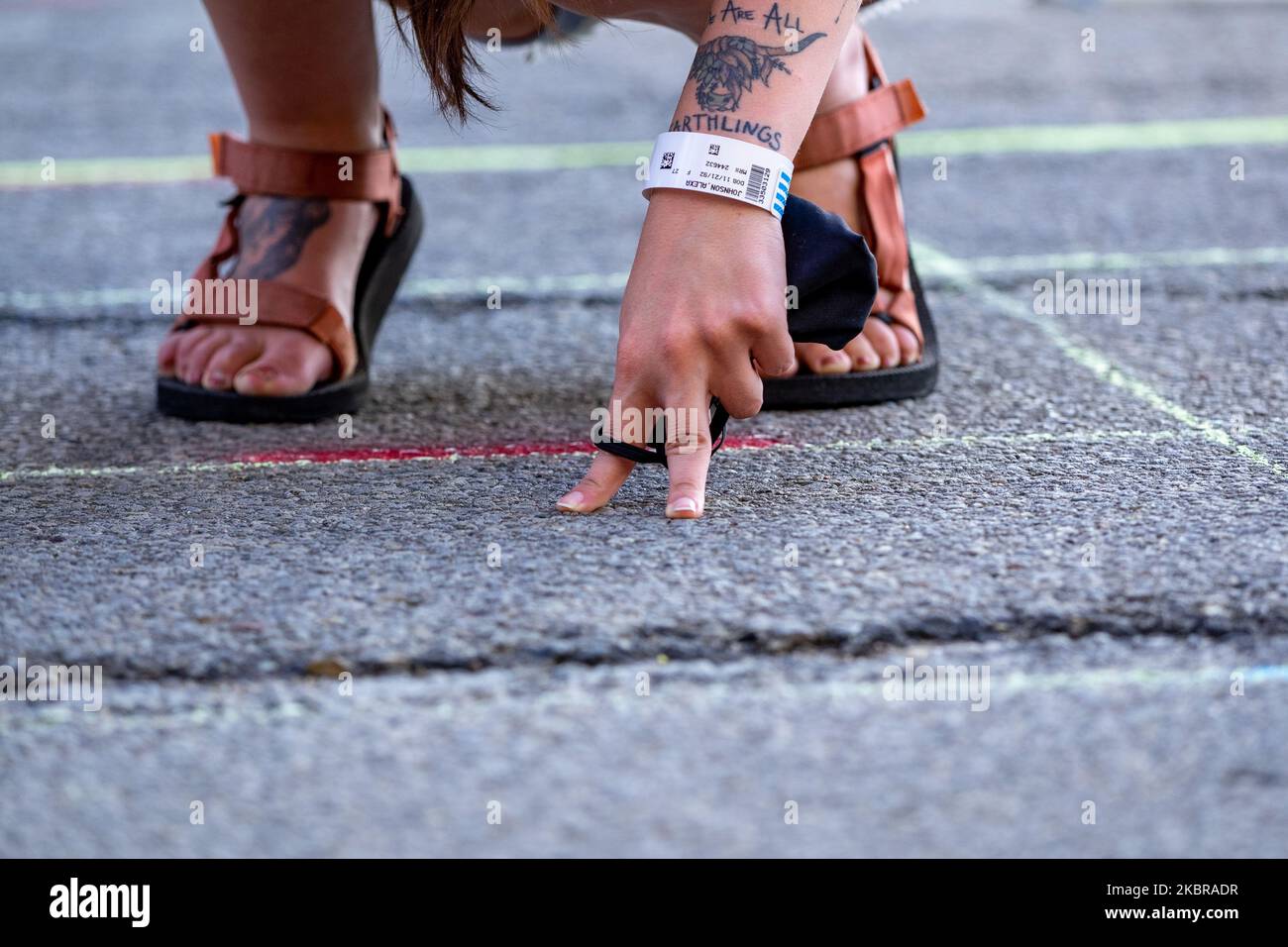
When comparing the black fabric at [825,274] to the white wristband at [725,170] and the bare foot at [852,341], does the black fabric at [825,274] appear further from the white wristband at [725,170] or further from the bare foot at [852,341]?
the bare foot at [852,341]

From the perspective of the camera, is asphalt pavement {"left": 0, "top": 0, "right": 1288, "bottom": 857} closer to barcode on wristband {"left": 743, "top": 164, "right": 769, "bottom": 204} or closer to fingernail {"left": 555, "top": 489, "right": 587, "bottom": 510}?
fingernail {"left": 555, "top": 489, "right": 587, "bottom": 510}

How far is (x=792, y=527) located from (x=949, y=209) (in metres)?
2.05

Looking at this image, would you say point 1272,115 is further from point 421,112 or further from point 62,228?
point 62,228

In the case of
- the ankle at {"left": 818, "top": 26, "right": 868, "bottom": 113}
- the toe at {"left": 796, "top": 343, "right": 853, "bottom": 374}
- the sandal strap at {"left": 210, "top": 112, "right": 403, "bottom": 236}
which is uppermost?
the ankle at {"left": 818, "top": 26, "right": 868, "bottom": 113}

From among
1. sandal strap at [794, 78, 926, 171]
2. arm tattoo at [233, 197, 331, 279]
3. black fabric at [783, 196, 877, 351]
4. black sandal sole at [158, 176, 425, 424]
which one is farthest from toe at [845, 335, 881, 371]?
arm tattoo at [233, 197, 331, 279]

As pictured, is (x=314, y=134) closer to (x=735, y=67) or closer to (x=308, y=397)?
(x=308, y=397)

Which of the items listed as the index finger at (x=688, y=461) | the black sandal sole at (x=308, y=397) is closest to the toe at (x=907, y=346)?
the index finger at (x=688, y=461)

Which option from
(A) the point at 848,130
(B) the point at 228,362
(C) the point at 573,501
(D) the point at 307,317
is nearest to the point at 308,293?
(D) the point at 307,317

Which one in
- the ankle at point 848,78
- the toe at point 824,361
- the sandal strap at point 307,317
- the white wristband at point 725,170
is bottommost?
the toe at point 824,361

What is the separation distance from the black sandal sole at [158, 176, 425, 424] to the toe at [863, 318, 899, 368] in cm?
72

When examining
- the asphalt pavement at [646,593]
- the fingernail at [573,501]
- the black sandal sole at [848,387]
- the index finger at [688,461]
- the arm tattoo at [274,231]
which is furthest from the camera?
the arm tattoo at [274,231]

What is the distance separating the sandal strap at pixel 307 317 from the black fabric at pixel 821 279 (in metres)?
0.66

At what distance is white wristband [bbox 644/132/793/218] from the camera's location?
4.86ft

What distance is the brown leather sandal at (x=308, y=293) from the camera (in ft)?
6.63
